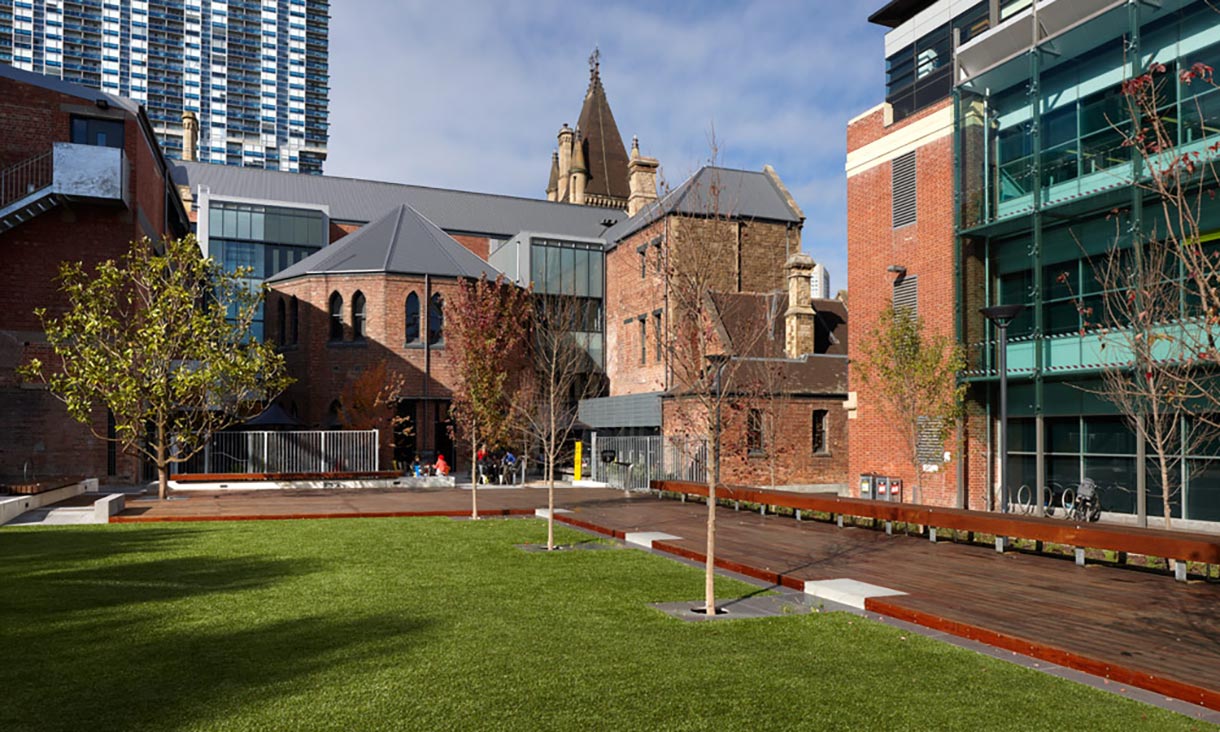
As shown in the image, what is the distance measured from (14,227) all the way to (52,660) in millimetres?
28171

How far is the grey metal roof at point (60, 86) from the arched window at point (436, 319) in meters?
16.3

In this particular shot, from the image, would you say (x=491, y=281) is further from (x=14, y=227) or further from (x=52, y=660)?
(x=52, y=660)

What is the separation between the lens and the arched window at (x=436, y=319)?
1778 inches

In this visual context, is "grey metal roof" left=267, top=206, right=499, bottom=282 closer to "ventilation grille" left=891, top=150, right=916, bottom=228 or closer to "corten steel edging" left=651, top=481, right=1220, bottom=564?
"ventilation grille" left=891, top=150, right=916, bottom=228

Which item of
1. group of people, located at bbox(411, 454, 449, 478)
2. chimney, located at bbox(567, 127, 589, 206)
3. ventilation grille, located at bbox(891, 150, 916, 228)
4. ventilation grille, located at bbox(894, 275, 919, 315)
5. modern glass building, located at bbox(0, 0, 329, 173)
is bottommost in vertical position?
group of people, located at bbox(411, 454, 449, 478)

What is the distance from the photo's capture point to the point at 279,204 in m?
56.6

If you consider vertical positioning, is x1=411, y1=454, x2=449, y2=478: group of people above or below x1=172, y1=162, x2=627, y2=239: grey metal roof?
below

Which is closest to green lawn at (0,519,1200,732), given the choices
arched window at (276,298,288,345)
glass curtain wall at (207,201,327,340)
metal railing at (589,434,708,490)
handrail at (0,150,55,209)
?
metal railing at (589,434,708,490)

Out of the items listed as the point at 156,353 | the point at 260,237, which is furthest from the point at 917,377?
the point at 260,237

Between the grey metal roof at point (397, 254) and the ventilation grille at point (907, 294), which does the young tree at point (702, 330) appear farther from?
the grey metal roof at point (397, 254)

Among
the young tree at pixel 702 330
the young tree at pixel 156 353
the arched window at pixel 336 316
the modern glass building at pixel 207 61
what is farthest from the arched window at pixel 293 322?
the modern glass building at pixel 207 61

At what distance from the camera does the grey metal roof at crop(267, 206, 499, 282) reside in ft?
149

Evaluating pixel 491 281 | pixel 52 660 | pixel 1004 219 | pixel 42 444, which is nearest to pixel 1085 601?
pixel 52 660

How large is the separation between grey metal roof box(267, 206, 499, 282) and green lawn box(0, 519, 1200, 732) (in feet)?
110
